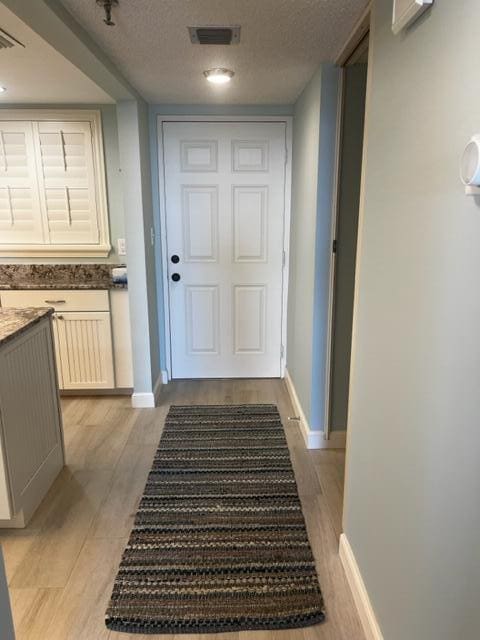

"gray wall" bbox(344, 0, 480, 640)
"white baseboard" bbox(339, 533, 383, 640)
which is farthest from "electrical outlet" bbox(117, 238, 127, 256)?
"white baseboard" bbox(339, 533, 383, 640)

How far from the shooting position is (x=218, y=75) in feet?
8.27

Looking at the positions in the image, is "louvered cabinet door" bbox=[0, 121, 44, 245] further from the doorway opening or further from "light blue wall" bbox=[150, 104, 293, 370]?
the doorway opening

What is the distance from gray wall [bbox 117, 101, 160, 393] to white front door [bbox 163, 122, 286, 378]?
27 cm

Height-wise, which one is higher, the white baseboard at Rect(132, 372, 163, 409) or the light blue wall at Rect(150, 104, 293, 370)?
the light blue wall at Rect(150, 104, 293, 370)

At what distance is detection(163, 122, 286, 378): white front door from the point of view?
138 inches

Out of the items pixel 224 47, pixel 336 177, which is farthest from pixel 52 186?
pixel 336 177

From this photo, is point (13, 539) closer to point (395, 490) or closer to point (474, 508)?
point (395, 490)

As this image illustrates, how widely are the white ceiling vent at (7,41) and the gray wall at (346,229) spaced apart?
1.57m

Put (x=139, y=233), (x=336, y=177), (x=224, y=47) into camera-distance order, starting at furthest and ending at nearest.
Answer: (x=139, y=233)
(x=336, y=177)
(x=224, y=47)

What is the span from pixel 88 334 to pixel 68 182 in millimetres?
1139

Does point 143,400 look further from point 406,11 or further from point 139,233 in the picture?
point 406,11

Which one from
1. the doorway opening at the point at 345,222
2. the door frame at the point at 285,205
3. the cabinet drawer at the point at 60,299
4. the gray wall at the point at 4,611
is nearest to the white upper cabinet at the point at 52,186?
the cabinet drawer at the point at 60,299

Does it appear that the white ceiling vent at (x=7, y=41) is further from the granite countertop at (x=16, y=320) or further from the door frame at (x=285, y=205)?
the door frame at (x=285, y=205)

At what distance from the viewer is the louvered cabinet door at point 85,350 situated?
3.41 meters
